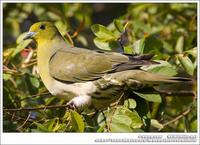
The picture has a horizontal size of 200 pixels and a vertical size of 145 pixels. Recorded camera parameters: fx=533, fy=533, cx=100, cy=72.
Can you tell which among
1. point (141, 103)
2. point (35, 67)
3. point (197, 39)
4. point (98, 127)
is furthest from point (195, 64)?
point (35, 67)

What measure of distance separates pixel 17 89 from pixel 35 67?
16 centimetres

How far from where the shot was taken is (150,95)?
2.37 m

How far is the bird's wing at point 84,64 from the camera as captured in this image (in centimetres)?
245

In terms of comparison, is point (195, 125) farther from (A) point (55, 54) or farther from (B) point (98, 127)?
(A) point (55, 54)

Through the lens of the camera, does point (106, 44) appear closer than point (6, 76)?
Yes

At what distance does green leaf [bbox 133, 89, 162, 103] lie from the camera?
235 centimetres

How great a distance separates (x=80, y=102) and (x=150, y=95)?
0.33 meters

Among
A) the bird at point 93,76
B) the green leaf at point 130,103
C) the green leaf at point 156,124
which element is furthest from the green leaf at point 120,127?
the green leaf at point 156,124

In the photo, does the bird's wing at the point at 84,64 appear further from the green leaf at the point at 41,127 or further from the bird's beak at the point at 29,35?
the green leaf at the point at 41,127

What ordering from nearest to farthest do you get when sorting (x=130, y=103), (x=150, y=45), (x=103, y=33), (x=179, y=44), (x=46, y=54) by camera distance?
1. (x=130, y=103)
2. (x=103, y=33)
3. (x=150, y=45)
4. (x=46, y=54)
5. (x=179, y=44)

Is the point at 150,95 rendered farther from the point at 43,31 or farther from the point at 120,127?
the point at 43,31

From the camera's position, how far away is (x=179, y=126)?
2.98m

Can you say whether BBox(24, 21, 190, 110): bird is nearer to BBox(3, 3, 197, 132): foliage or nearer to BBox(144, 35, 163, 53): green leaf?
BBox(3, 3, 197, 132): foliage

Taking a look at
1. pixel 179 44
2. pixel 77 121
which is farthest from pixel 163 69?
pixel 179 44
